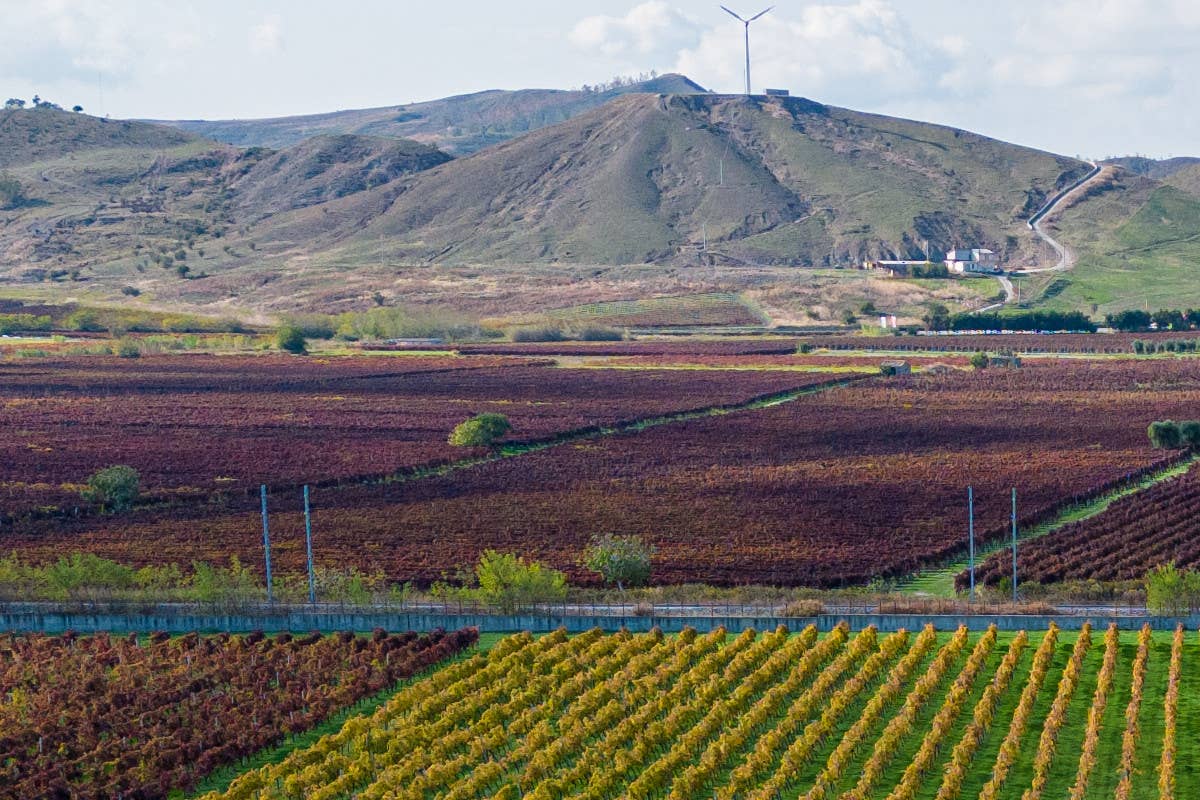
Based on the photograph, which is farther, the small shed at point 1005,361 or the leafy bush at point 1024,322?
the leafy bush at point 1024,322

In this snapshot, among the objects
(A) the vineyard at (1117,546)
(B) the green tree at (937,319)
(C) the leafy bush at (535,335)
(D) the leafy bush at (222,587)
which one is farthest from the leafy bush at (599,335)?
(D) the leafy bush at (222,587)

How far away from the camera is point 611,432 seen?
287 feet

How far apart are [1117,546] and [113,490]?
3581 centimetres

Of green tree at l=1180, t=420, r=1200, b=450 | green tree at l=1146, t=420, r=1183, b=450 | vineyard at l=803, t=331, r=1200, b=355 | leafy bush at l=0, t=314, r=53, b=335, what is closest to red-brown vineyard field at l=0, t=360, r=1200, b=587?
green tree at l=1146, t=420, r=1183, b=450

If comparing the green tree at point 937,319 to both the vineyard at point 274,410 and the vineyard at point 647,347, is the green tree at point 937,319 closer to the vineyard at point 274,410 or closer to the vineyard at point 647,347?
the vineyard at point 647,347

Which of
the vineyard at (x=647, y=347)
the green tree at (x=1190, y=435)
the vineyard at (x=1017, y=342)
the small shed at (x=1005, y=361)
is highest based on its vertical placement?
the vineyard at (x=647, y=347)

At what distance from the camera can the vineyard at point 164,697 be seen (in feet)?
107

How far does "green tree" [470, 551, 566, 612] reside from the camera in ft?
147


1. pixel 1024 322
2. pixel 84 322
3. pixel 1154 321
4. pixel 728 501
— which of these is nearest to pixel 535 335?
pixel 1024 322

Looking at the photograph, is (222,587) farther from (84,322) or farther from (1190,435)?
(84,322)

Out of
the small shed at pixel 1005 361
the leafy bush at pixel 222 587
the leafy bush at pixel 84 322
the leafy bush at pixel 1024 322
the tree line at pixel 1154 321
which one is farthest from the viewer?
the leafy bush at pixel 84 322

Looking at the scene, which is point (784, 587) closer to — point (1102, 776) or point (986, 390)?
point (1102, 776)

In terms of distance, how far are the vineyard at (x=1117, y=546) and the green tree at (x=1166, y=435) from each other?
623 inches

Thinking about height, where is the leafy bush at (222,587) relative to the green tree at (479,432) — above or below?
below
